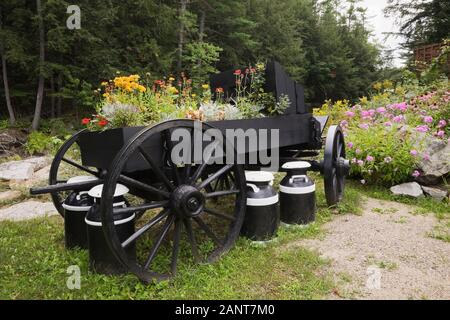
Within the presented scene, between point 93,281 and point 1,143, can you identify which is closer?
point 93,281

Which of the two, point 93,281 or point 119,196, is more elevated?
point 119,196

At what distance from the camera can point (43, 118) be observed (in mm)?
10836

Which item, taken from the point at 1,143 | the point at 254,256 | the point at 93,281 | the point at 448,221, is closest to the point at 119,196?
the point at 93,281

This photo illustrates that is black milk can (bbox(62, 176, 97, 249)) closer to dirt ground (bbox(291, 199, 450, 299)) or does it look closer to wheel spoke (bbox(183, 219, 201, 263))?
wheel spoke (bbox(183, 219, 201, 263))

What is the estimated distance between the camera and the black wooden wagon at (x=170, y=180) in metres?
2.12

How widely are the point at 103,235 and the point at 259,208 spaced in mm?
1226

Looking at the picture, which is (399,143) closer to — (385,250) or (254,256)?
(385,250)

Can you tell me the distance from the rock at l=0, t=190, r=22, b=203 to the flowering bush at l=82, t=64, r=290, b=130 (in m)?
2.69

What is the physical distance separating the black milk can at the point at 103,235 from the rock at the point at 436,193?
387 cm

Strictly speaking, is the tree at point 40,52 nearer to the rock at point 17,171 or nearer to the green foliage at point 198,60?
the rock at point 17,171

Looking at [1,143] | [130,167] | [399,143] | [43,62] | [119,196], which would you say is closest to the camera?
[130,167]

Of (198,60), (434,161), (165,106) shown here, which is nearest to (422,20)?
(198,60)

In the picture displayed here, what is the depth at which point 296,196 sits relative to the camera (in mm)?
3328

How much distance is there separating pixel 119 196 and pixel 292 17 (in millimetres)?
20385
